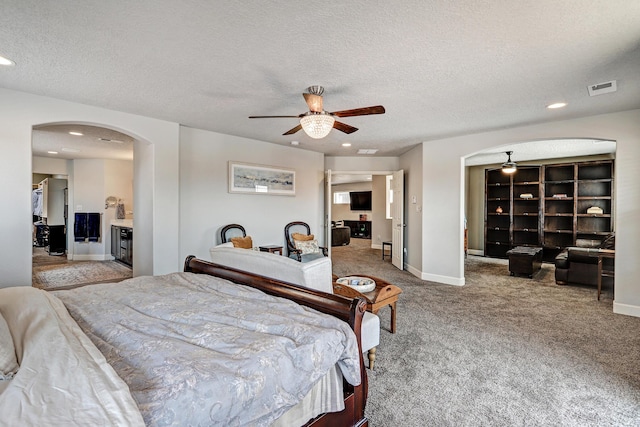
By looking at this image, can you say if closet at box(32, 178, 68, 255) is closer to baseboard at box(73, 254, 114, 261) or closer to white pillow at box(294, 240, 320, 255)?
baseboard at box(73, 254, 114, 261)

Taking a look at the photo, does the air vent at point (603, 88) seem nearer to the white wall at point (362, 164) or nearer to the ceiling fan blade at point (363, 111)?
the ceiling fan blade at point (363, 111)

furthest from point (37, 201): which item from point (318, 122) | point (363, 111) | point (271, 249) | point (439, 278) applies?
point (439, 278)

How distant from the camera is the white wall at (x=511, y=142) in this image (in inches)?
144

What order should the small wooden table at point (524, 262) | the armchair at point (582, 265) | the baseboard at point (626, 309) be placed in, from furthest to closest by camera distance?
the small wooden table at point (524, 262) → the armchair at point (582, 265) → the baseboard at point (626, 309)

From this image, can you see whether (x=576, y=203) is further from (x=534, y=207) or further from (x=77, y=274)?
(x=77, y=274)

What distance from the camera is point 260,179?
18.2 feet

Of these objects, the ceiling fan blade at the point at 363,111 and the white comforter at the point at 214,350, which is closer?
the white comforter at the point at 214,350

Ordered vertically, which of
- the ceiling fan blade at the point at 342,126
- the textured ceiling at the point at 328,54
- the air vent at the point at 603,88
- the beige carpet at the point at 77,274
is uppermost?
the textured ceiling at the point at 328,54

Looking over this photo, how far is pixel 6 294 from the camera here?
5.66 ft

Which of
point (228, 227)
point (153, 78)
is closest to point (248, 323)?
point (153, 78)

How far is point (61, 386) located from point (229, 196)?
4.44 m

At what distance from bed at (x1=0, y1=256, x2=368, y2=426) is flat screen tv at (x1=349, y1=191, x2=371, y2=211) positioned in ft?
36.4

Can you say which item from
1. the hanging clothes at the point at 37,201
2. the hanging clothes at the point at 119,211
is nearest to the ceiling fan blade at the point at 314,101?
the hanging clothes at the point at 119,211

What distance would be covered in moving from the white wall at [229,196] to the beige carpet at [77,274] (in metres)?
1.96
